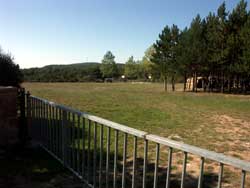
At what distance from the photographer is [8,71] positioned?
6980 mm

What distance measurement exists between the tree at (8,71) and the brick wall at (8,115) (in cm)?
229

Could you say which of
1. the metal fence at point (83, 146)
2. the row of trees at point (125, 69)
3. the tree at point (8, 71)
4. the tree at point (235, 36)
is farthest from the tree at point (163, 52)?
the row of trees at point (125, 69)

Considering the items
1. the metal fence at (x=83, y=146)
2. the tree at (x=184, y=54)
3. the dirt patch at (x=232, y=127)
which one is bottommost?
the dirt patch at (x=232, y=127)

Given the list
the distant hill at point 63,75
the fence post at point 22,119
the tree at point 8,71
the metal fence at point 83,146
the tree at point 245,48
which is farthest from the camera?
the distant hill at point 63,75

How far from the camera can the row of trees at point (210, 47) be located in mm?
22109

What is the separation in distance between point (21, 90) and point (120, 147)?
2.21 meters

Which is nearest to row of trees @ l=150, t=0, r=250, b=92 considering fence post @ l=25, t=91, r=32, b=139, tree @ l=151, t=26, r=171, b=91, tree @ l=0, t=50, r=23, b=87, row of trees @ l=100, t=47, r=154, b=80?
tree @ l=151, t=26, r=171, b=91

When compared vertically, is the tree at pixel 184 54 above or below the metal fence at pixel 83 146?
above

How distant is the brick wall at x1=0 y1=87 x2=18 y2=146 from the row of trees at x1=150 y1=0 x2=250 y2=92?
19467mm

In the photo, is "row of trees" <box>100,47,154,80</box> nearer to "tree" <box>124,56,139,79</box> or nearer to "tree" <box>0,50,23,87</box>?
"tree" <box>124,56,139,79</box>

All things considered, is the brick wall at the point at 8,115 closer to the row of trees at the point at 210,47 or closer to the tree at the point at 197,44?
the row of trees at the point at 210,47

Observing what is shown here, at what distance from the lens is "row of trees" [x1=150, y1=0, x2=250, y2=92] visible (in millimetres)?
22109

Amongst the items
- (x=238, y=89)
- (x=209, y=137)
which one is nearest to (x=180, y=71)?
(x=238, y=89)

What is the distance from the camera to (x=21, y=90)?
5270 mm
